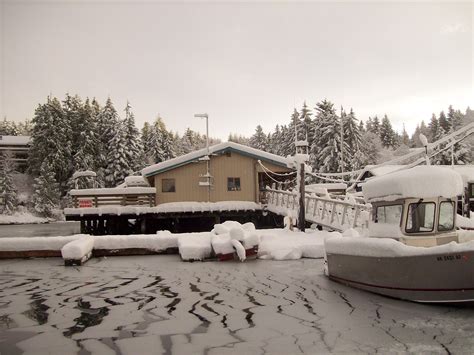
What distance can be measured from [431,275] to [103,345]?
6.41 meters

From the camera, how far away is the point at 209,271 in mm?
14234

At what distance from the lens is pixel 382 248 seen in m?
9.40

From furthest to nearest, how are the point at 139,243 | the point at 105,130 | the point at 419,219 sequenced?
the point at 105,130, the point at 139,243, the point at 419,219

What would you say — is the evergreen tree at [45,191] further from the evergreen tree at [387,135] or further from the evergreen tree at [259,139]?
the evergreen tree at [387,135]

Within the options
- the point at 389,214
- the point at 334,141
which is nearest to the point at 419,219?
the point at 389,214

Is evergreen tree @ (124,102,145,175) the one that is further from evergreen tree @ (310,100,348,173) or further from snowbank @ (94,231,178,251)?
snowbank @ (94,231,178,251)

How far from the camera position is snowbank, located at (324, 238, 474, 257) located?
27.2 feet

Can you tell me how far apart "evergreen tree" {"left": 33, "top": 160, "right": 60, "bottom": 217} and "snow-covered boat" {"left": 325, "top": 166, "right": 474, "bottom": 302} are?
1961 inches

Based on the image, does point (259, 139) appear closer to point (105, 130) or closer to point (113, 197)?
point (105, 130)

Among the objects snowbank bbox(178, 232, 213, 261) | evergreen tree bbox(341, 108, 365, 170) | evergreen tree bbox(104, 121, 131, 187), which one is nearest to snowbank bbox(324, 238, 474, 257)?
snowbank bbox(178, 232, 213, 261)

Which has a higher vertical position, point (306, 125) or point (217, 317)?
point (306, 125)

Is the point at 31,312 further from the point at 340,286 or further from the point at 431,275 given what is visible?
the point at 431,275

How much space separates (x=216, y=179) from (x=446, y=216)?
20.6 m

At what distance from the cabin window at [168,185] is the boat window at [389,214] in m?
20.1
